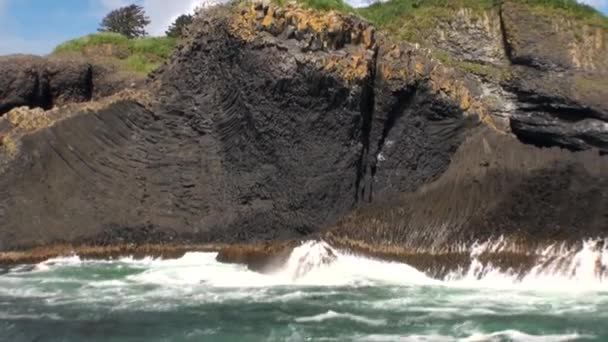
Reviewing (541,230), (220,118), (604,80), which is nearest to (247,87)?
(220,118)

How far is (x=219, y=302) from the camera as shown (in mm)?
13812

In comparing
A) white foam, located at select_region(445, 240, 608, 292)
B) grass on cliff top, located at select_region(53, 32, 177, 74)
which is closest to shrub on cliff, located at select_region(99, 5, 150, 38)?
grass on cliff top, located at select_region(53, 32, 177, 74)

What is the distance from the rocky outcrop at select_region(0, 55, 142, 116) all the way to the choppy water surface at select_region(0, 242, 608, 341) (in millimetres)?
7380

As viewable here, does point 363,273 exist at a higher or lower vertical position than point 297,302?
higher

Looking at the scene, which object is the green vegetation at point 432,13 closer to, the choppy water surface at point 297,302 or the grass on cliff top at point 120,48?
the grass on cliff top at point 120,48

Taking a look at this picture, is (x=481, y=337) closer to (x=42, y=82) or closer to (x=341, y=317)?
(x=341, y=317)

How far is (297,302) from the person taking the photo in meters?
13.8

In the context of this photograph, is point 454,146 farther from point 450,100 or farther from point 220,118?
point 220,118

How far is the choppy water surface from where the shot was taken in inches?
461

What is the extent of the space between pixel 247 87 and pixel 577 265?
7270 mm

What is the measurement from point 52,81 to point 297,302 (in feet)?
42.9

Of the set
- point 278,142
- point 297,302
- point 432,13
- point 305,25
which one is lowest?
point 297,302

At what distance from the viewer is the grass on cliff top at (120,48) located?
87.7ft

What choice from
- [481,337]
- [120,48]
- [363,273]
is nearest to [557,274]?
[363,273]
